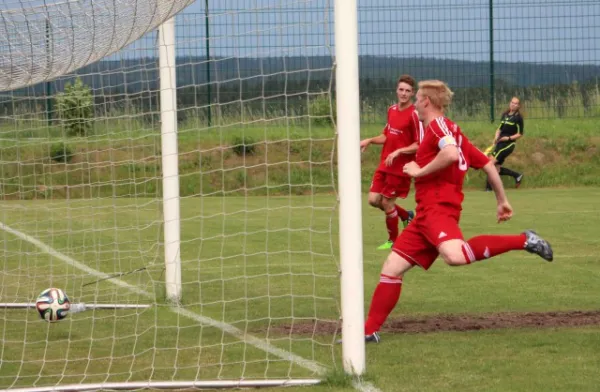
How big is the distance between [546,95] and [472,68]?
211 centimetres

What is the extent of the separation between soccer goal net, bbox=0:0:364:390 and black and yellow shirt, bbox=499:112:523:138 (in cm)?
992

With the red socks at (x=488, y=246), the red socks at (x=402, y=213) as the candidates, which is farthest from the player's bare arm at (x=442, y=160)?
the red socks at (x=402, y=213)

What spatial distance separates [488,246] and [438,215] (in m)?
0.40

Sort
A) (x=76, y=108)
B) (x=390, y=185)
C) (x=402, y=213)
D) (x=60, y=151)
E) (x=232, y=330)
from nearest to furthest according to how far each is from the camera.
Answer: (x=232, y=330) < (x=76, y=108) < (x=390, y=185) < (x=402, y=213) < (x=60, y=151)

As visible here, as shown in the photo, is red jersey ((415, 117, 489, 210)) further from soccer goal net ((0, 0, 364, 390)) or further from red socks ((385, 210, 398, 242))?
red socks ((385, 210, 398, 242))

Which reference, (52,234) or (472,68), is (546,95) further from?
(52,234)

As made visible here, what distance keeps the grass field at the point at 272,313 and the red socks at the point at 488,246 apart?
0.64 meters

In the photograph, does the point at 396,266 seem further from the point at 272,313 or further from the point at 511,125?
the point at 511,125

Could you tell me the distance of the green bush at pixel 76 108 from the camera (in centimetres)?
1044

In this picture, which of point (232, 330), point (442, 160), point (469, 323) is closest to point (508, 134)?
point (469, 323)

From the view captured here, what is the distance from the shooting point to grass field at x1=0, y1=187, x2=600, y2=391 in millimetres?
6980

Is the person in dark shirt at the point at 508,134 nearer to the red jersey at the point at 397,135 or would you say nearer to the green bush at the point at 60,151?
the red jersey at the point at 397,135

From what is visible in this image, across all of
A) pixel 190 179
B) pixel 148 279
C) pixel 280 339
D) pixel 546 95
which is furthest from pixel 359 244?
pixel 546 95

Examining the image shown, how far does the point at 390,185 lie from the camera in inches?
493
